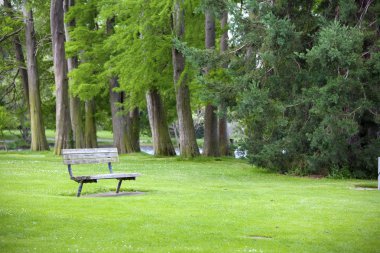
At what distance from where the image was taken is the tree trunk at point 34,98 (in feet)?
131

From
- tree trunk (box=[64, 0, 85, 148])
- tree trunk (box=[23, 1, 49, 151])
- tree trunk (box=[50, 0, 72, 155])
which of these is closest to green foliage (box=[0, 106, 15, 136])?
tree trunk (box=[23, 1, 49, 151])

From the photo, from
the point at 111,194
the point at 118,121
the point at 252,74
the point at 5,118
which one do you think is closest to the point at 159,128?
the point at 118,121

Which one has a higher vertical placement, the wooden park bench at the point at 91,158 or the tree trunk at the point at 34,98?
Result: the tree trunk at the point at 34,98

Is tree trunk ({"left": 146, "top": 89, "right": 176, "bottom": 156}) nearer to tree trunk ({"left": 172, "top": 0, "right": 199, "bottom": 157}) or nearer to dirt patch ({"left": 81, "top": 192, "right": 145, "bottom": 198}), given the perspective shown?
tree trunk ({"left": 172, "top": 0, "right": 199, "bottom": 157})

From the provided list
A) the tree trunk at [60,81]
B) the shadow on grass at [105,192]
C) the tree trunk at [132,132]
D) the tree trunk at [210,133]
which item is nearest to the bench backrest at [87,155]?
the shadow on grass at [105,192]

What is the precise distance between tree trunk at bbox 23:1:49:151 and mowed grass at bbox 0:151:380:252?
21.1 metres

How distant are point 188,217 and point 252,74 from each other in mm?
11682

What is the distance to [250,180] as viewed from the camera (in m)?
20.6

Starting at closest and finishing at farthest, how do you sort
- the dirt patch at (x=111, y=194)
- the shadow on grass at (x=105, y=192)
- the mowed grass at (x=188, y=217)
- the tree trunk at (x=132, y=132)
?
the mowed grass at (x=188, y=217), the dirt patch at (x=111, y=194), the shadow on grass at (x=105, y=192), the tree trunk at (x=132, y=132)

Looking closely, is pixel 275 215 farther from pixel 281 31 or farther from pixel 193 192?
pixel 281 31

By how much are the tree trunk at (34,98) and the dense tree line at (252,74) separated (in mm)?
4045

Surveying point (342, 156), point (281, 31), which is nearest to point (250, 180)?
point (342, 156)

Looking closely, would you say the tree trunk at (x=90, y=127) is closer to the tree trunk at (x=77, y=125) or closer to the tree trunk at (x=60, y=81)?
the tree trunk at (x=77, y=125)

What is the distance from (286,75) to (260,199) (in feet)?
28.8
